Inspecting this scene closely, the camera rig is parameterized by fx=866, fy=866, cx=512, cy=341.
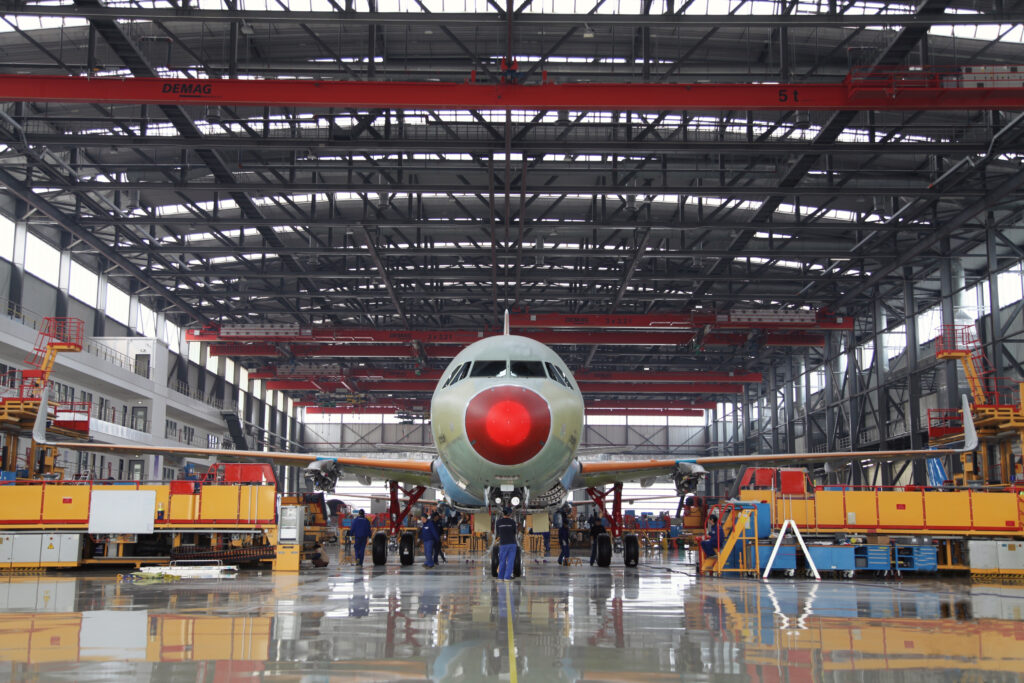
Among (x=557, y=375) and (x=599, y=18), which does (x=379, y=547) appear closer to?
(x=557, y=375)

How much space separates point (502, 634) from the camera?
8602 mm

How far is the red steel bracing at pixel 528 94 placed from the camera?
76.4 feet

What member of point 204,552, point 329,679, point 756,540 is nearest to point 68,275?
point 204,552

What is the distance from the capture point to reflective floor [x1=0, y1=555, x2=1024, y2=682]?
6500 mm

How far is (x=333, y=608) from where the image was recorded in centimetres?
1112

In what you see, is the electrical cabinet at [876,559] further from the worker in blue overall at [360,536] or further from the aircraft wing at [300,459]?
the worker in blue overall at [360,536]

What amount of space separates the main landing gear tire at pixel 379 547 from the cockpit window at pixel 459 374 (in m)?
8.06

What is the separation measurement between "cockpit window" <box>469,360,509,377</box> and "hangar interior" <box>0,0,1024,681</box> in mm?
3859

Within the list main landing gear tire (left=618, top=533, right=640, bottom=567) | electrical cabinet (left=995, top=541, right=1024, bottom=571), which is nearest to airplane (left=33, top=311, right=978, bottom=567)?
electrical cabinet (left=995, top=541, right=1024, bottom=571)

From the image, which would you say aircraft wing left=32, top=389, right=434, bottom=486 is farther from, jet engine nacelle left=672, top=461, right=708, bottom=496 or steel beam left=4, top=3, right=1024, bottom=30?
steel beam left=4, top=3, right=1024, bottom=30

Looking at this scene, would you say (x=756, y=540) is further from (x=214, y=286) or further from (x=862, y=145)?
(x=214, y=286)

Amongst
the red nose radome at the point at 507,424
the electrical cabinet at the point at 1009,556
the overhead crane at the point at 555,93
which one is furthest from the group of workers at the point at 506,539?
the overhead crane at the point at 555,93

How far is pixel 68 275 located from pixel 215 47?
19280mm

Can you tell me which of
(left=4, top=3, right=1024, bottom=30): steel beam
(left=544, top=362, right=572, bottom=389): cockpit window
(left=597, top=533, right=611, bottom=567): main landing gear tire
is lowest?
(left=597, top=533, right=611, bottom=567): main landing gear tire
